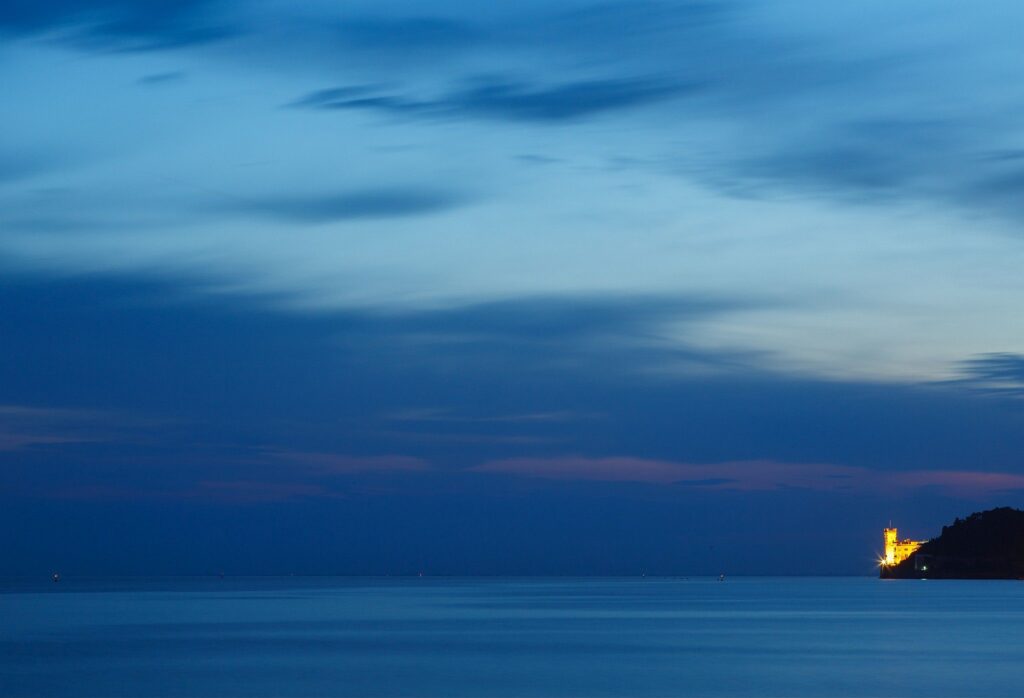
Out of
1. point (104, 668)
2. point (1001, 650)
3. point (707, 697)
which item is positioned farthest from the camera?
point (1001, 650)

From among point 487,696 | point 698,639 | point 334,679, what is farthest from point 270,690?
point 698,639

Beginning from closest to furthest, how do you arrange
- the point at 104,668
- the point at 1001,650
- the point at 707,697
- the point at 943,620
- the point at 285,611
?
the point at 707,697 → the point at 104,668 → the point at 1001,650 → the point at 943,620 → the point at 285,611

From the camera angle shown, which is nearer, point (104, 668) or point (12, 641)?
point (104, 668)

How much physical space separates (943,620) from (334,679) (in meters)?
69.0

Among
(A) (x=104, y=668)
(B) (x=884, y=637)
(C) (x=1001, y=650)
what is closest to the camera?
(A) (x=104, y=668)

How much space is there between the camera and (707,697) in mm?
52625

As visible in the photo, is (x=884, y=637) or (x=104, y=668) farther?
(x=884, y=637)

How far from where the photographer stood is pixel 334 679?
189 ft

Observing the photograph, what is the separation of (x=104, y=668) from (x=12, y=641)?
70.5ft

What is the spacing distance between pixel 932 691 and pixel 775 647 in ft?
80.3

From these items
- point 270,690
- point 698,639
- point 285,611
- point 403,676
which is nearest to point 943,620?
point 698,639

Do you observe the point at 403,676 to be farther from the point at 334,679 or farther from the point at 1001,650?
the point at 1001,650

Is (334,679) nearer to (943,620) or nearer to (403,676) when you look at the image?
(403,676)

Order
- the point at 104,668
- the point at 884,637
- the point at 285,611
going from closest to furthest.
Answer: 1. the point at 104,668
2. the point at 884,637
3. the point at 285,611
